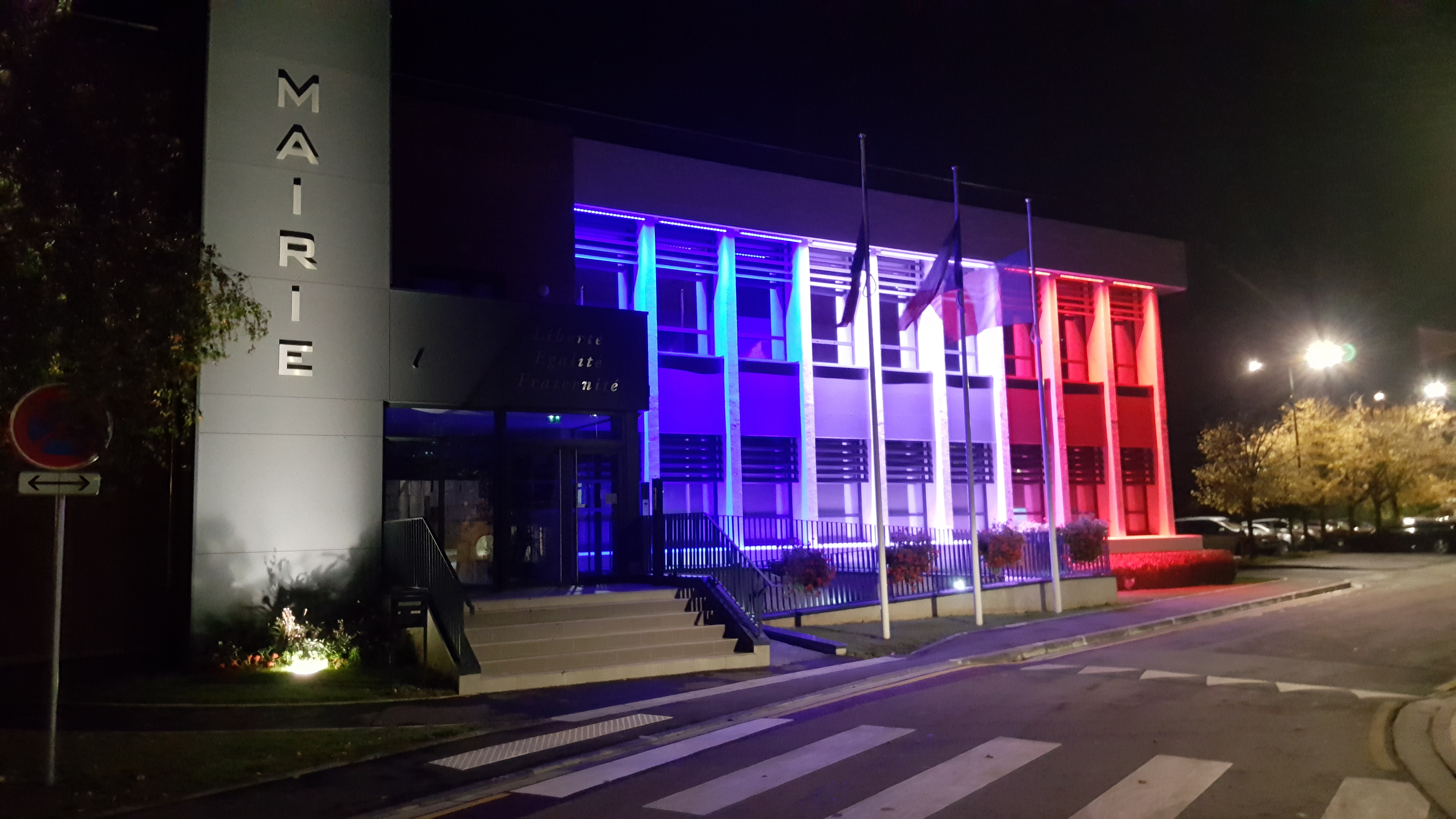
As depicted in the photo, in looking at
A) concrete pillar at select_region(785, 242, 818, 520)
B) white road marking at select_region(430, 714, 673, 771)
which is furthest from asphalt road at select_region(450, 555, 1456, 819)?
concrete pillar at select_region(785, 242, 818, 520)

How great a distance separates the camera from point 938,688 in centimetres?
1245

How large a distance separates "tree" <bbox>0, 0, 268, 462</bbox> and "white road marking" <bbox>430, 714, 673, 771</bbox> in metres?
4.85

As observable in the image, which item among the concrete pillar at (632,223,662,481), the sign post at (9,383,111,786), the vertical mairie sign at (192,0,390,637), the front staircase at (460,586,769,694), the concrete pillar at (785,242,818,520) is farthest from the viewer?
the concrete pillar at (785,242,818,520)

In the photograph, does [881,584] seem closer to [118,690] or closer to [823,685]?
[823,685]

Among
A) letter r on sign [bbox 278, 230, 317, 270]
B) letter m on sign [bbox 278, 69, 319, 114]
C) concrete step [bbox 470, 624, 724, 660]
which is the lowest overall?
concrete step [bbox 470, 624, 724, 660]

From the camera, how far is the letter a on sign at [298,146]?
51.1ft

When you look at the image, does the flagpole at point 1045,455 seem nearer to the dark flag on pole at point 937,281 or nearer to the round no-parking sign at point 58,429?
the dark flag on pole at point 937,281

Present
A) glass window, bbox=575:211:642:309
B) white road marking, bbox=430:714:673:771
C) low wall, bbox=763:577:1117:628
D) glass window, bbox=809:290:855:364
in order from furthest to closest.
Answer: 1. glass window, bbox=809:290:855:364
2. glass window, bbox=575:211:642:309
3. low wall, bbox=763:577:1117:628
4. white road marking, bbox=430:714:673:771

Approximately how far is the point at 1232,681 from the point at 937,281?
9.00 meters

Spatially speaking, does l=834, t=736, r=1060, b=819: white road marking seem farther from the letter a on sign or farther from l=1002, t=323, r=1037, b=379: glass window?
l=1002, t=323, r=1037, b=379: glass window

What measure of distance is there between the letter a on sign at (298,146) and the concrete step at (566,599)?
761cm

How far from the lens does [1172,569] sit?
94.2ft

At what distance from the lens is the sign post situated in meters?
8.05

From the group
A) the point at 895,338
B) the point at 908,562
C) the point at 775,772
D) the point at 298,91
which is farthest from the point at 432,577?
the point at 895,338
